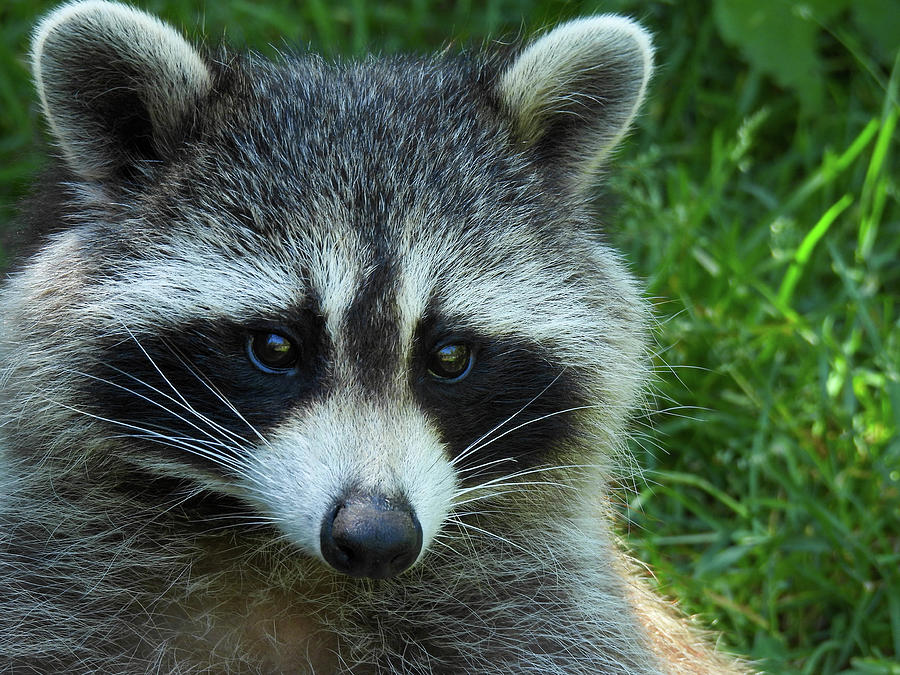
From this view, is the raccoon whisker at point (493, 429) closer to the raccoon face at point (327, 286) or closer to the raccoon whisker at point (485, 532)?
the raccoon face at point (327, 286)

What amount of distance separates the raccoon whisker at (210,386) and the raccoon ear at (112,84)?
2.02ft

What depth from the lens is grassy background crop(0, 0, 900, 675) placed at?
5168mm

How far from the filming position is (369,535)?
10.4 ft

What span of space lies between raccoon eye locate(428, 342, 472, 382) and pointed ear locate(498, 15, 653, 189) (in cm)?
82

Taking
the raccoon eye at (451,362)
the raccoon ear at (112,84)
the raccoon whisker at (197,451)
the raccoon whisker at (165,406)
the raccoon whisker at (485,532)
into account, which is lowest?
the raccoon whisker at (485,532)

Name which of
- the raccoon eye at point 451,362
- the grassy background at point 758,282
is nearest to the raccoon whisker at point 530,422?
the raccoon eye at point 451,362

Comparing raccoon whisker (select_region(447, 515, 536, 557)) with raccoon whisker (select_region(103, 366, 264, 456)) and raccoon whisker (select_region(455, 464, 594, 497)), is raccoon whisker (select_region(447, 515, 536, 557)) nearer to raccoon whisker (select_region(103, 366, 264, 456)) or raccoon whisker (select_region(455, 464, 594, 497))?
raccoon whisker (select_region(455, 464, 594, 497))

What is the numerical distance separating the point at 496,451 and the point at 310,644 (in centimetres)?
80

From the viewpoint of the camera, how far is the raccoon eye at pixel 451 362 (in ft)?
11.8

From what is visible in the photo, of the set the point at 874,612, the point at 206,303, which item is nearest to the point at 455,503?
the point at 206,303

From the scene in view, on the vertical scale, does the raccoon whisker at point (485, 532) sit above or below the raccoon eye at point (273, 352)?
below

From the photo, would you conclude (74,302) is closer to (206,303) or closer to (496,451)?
(206,303)

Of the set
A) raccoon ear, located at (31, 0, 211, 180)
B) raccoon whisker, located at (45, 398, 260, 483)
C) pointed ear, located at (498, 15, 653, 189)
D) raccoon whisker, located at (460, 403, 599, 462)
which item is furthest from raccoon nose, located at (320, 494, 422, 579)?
pointed ear, located at (498, 15, 653, 189)

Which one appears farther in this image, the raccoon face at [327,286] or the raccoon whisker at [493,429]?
the raccoon whisker at [493,429]
